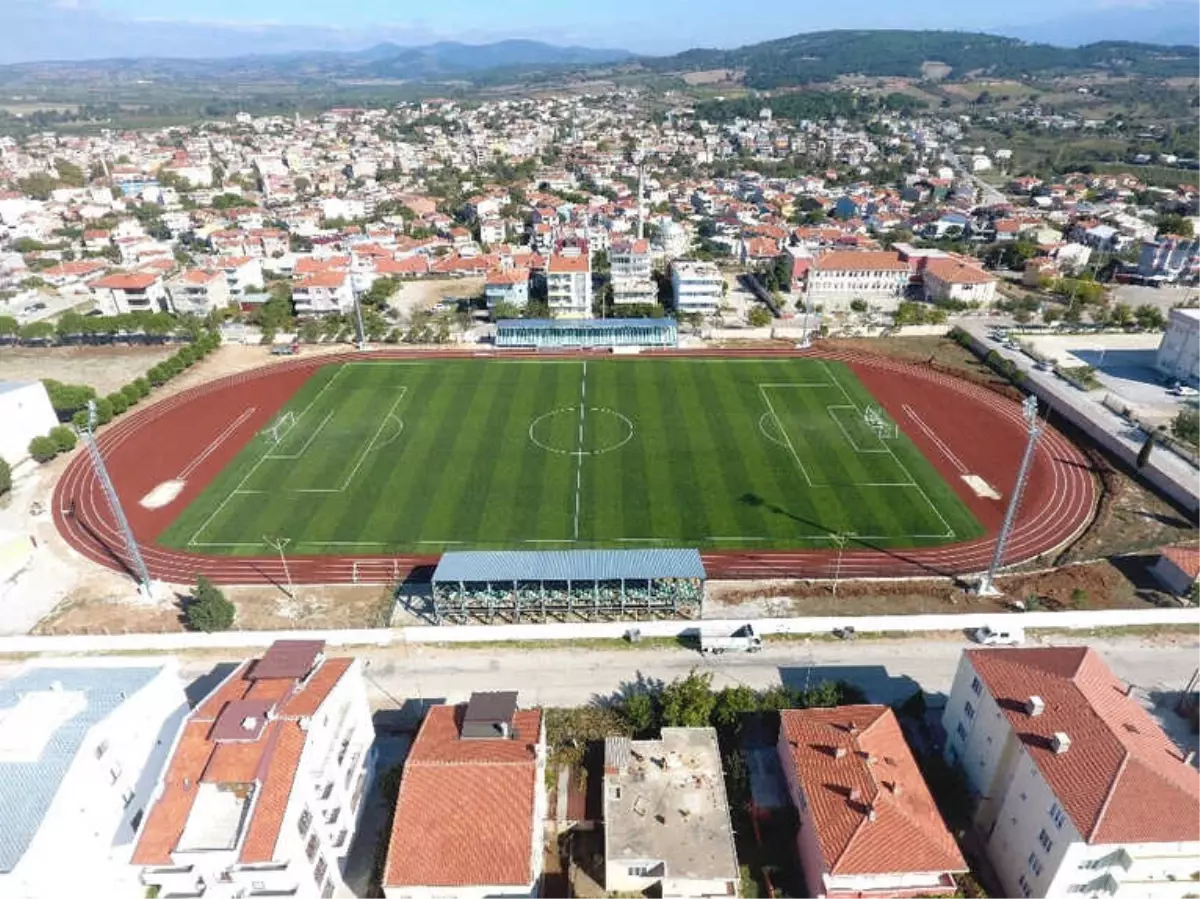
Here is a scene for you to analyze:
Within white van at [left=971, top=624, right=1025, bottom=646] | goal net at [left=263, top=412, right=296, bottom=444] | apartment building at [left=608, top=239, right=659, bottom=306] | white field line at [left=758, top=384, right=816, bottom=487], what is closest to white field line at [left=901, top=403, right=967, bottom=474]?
white field line at [left=758, top=384, right=816, bottom=487]

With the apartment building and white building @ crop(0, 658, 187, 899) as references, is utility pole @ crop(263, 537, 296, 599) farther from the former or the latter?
the apartment building

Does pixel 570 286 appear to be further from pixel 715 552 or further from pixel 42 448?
pixel 42 448

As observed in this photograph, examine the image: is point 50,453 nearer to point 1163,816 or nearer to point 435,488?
point 435,488

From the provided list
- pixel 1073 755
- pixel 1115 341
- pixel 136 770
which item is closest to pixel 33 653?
pixel 136 770

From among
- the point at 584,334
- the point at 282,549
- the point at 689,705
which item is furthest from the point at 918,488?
the point at 282,549

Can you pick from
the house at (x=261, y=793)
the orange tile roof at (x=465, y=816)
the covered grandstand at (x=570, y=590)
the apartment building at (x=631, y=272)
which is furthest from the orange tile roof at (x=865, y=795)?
the apartment building at (x=631, y=272)

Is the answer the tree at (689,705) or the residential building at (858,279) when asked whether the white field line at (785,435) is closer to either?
the tree at (689,705)
